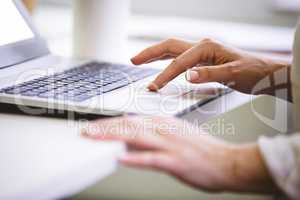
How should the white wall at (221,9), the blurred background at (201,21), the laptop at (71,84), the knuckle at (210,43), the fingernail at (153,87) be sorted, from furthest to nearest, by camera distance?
the white wall at (221,9) < the blurred background at (201,21) < the knuckle at (210,43) < the fingernail at (153,87) < the laptop at (71,84)

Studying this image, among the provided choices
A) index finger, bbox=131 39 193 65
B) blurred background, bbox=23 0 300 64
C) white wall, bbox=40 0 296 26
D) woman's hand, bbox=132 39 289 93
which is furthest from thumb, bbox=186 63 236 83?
white wall, bbox=40 0 296 26

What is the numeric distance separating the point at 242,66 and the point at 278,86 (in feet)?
0.27

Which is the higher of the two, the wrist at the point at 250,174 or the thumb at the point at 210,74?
the thumb at the point at 210,74

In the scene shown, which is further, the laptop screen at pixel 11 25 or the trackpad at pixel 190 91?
the laptop screen at pixel 11 25

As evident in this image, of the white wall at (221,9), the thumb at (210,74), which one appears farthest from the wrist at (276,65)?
the white wall at (221,9)

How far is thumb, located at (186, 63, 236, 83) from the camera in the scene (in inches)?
31.3

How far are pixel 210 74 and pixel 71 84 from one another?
187 mm

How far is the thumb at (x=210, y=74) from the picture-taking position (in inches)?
31.3

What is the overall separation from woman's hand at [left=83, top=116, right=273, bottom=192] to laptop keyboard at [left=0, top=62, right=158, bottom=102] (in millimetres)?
140

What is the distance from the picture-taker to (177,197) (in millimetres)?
910

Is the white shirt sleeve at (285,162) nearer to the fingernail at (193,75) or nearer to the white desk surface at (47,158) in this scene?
the white desk surface at (47,158)

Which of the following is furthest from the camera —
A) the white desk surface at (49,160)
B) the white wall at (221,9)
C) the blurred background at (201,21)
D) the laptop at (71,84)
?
the white wall at (221,9)

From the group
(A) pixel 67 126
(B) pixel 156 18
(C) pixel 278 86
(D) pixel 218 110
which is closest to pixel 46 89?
(A) pixel 67 126

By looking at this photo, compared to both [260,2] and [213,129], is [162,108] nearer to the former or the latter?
[213,129]
